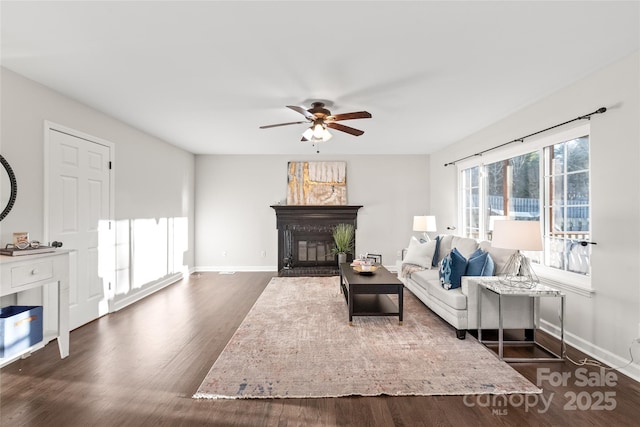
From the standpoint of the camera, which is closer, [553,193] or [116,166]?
[553,193]

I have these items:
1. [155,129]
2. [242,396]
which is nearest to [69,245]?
[155,129]

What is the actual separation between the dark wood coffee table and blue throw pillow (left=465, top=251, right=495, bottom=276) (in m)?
0.77

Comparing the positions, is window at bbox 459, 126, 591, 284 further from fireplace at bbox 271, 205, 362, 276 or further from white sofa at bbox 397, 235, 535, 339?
fireplace at bbox 271, 205, 362, 276

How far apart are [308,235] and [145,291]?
317 centimetres

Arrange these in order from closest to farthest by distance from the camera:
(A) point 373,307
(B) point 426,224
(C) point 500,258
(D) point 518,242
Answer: (D) point 518,242
(C) point 500,258
(A) point 373,307
(B) point 426,224

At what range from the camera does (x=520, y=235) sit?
9.10ft

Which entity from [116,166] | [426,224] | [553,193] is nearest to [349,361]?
[553,193]

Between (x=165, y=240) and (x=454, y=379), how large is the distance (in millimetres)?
4940

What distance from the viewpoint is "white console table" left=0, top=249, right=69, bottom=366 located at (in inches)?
91.1

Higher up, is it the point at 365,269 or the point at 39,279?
the point at 39,279

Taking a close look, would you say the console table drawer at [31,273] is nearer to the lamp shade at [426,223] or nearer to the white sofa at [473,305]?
the white sofa at [473,305]

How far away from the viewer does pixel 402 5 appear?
1.90 meters

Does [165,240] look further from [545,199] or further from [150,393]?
[545,199]

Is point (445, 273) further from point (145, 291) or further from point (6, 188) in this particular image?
point (145, 291)
